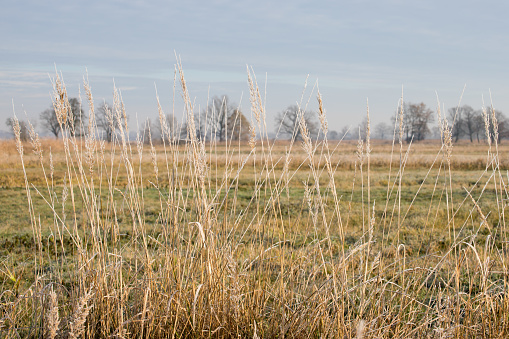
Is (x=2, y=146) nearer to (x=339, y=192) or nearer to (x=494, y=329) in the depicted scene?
(x=339, y=192)

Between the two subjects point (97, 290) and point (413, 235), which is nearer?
point (97, 290)

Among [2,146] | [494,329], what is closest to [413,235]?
[494,329]

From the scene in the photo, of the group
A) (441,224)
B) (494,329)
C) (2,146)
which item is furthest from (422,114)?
(494,329)

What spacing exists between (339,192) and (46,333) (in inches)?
381

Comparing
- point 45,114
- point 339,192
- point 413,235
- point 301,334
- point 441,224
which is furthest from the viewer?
point 45,114

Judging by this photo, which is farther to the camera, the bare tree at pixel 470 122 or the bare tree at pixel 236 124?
the bare tree at pixel 470 122

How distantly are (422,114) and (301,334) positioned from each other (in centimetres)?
7040

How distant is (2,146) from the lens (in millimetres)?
28078

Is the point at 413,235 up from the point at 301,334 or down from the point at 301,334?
down

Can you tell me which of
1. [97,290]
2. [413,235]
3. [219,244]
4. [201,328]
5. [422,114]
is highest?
[422,114]

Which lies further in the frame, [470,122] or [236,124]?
[470,122]

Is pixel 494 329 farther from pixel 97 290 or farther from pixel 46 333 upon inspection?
pixel 46 333

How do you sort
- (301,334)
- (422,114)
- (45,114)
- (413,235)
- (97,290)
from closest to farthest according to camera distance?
(301,334) < (97,290) < (413,235) < (45,114) < (422,114)

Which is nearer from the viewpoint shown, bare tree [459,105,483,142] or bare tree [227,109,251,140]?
bare tree [227,109,251,140]
